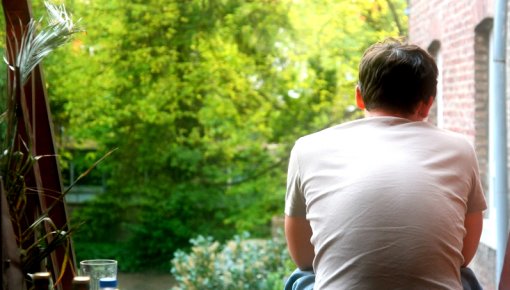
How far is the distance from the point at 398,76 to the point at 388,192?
297 millimetres

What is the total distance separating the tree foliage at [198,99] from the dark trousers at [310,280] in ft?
18.0

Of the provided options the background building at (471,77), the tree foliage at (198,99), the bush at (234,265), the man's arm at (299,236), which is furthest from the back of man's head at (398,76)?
the tree foliage at (198,99)

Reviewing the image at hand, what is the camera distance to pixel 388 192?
6.55 ft

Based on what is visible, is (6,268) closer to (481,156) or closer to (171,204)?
(481,156)

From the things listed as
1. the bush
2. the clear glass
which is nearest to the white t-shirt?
the clear glass

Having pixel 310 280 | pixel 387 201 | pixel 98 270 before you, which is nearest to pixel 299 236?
pixel 310 280

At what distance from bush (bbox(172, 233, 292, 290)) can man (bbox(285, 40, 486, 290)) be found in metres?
4.77

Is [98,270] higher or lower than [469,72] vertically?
lower

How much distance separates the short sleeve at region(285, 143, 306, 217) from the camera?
2.18 m

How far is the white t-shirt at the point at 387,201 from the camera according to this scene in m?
1.97

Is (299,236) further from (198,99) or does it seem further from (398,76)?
(198,99)

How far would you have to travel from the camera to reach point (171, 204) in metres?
7.82

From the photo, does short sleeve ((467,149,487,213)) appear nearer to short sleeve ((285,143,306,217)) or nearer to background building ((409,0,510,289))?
short sleeve ((285,143,306,217))

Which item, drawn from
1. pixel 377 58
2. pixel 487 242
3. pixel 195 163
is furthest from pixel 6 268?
pixel 195 163
